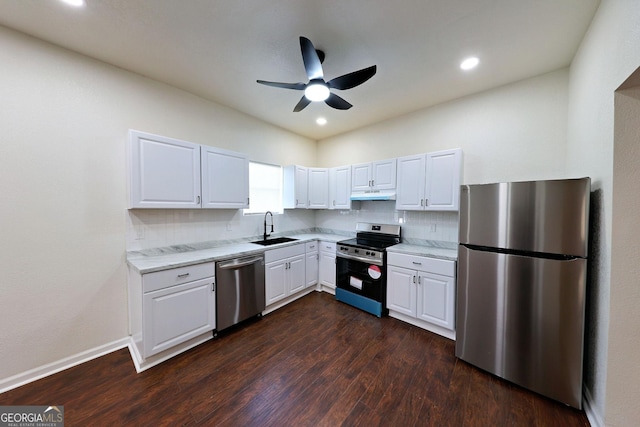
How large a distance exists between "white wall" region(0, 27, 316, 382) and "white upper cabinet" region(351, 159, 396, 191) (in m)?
2.76

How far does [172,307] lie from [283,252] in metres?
1.45

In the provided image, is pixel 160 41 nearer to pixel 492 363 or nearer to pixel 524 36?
pixel 524 36

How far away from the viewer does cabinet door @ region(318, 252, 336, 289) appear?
3586 mm

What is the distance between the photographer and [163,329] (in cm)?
207

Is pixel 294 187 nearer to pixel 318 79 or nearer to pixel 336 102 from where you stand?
pixel 336 102

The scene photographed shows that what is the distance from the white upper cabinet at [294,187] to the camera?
3.83 meters

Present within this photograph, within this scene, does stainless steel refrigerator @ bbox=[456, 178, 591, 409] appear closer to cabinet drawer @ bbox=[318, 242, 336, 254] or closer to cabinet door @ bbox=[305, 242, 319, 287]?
cabinet drawer @ bbox=[318, 242, 336, 254]

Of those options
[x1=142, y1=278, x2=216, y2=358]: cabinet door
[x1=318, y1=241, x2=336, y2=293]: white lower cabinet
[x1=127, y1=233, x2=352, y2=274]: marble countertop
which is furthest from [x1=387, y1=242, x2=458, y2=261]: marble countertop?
[x1=142, y1=278, x2=216, y2=358]: cabinet door

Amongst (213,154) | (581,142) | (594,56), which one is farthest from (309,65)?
(581,142)

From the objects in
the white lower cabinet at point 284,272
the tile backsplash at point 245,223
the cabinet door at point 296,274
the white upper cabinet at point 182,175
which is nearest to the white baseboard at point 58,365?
the tile backsplash at point 245,223

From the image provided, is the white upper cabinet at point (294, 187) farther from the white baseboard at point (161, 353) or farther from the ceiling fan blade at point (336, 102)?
the white baseboard at point (161, 353)

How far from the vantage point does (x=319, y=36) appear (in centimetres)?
186

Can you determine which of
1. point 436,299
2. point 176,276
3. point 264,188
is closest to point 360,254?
point 436,299

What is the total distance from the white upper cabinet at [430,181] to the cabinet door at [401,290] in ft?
2.91
